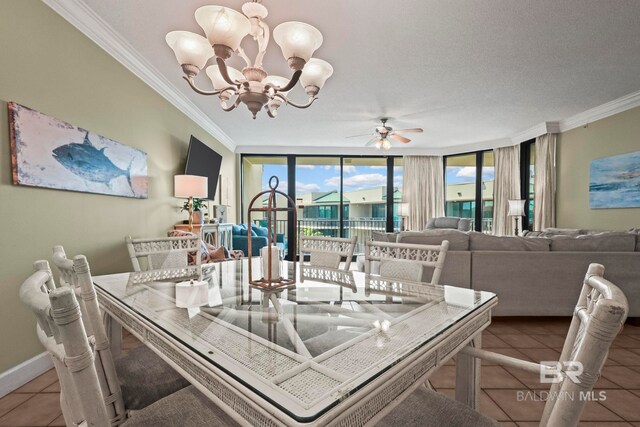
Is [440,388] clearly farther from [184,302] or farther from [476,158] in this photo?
[476,158]

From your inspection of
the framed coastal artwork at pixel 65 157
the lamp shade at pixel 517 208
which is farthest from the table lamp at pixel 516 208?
the framed coastal artwork at pixel 65 157

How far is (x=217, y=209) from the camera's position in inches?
213

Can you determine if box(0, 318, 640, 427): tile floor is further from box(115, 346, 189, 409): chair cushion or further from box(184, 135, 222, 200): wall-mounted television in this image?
box(184, 135, 222, 200): wall-mounted television

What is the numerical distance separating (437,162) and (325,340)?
734 cm

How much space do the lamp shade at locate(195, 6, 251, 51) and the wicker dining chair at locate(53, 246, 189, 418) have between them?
1.29 meters

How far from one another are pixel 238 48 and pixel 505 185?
20.4 ft

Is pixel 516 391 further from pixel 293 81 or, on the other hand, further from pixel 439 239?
pixel 293 81

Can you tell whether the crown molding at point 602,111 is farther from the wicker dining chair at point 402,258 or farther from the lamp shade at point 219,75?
the lamp shade at point 219,75

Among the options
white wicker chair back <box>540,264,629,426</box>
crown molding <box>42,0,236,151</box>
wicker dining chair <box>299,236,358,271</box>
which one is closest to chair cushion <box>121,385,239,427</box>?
white wicker chair back <box>540,264,629,426</box>

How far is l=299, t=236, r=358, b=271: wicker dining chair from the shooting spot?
192 cm

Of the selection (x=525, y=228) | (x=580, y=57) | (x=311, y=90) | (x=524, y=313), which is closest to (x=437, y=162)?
(x=525, y=228)

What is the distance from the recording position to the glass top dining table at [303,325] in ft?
1.98

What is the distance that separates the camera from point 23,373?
1915 mm

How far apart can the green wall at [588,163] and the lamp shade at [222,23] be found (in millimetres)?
5186
